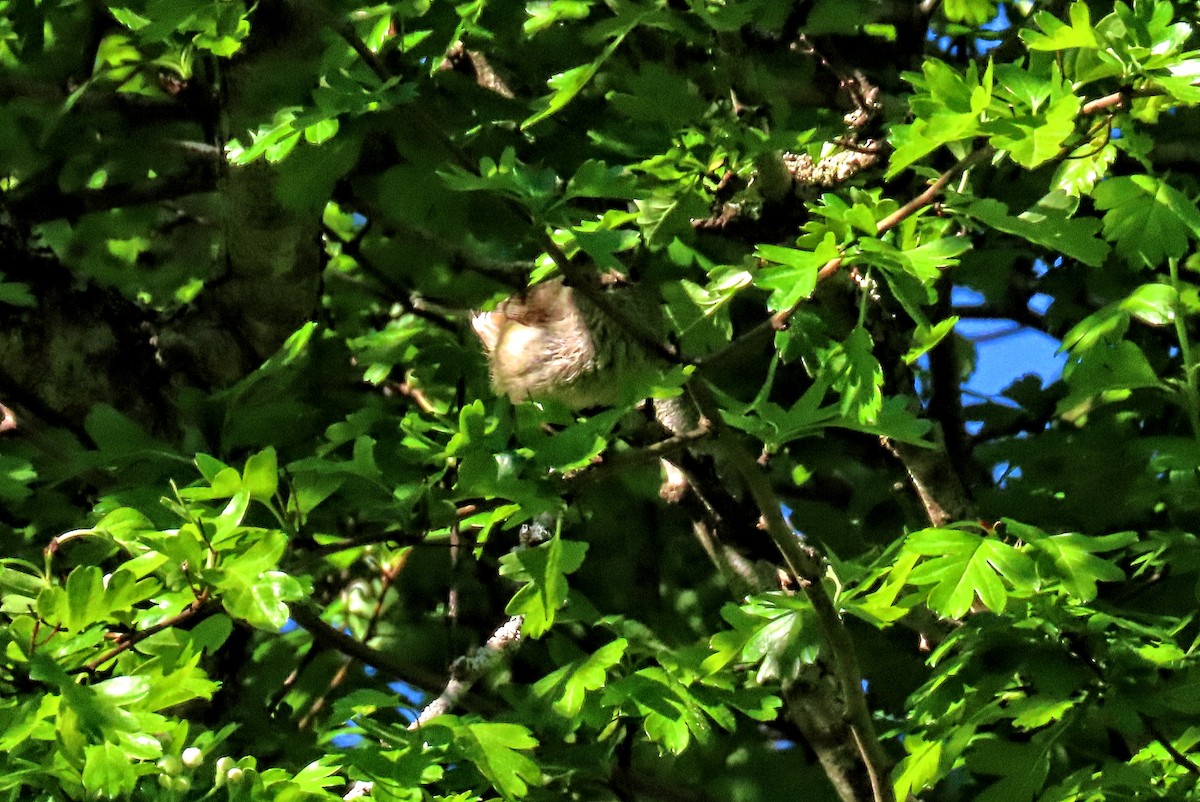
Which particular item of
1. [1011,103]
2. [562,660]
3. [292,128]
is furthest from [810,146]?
[562,660]

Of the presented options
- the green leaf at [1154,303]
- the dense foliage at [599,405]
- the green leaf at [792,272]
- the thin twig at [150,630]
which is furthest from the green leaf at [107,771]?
the green leaf at [1154,303]

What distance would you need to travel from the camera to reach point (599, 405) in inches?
105

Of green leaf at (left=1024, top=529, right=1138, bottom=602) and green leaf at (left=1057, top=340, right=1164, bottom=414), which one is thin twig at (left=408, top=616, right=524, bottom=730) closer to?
green leaf at (left=1024, top=529, right=1138, bottom=602)

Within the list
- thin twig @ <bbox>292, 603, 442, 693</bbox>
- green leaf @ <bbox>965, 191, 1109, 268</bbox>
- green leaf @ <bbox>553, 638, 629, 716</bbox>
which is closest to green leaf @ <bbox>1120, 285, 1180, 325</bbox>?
green leaf @ <bbox>965, 191, 1109, 268</bbox>

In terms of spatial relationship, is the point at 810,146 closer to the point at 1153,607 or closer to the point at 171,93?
the point at 1153,607

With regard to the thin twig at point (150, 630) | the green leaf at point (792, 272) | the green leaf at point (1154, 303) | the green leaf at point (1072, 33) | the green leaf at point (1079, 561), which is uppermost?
the green leaf at point (1072, 33)

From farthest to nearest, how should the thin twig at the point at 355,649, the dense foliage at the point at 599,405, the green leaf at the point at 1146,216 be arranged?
the thin twig at the point at 355,649
the green leaf at the point at 1146,216
the dense foliage at the point at 599,405

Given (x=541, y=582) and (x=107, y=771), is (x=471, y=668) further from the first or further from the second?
(x=107, y=771)

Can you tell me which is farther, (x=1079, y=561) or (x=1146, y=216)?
(x=1146, y=216)

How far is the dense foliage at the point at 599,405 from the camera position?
1705 millimetres

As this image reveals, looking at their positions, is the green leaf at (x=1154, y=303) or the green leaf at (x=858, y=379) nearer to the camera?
the green leaf at (x=858, y=379)

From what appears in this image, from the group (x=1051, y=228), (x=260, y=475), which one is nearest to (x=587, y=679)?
(x=260, y=475)

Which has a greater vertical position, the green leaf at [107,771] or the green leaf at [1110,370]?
the green leaf at [1110,370]

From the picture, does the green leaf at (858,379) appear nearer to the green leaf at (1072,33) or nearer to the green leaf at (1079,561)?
the green leaf at (1079,561)
